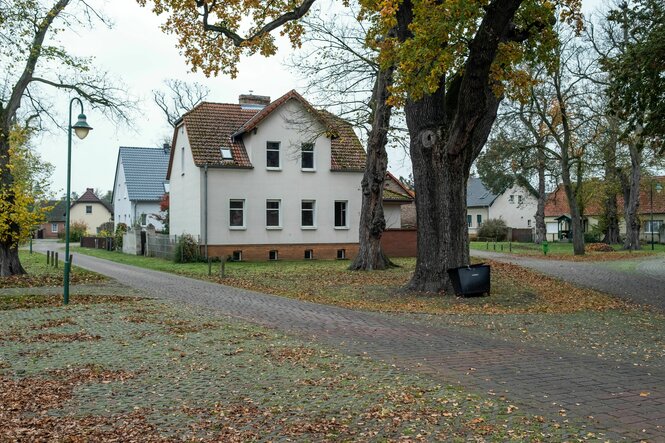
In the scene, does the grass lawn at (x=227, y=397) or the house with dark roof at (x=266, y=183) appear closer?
the grass lawn at (x=227, y=397)

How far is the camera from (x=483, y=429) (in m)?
5.50

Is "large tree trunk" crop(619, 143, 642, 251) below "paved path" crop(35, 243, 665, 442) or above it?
above

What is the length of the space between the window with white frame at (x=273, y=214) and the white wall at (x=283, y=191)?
28 centimetres

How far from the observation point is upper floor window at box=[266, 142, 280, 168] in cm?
3475

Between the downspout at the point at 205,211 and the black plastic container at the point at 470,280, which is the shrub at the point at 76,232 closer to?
the downspout at the point at 205,211

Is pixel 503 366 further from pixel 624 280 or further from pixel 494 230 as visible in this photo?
pixel 494 230

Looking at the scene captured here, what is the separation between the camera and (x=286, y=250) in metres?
34.8

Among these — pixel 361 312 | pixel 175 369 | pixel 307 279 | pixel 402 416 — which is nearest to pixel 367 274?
pixel 307 279

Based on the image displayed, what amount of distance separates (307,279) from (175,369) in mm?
14440

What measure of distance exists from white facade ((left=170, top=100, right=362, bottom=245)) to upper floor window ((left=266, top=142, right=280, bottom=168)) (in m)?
0.23

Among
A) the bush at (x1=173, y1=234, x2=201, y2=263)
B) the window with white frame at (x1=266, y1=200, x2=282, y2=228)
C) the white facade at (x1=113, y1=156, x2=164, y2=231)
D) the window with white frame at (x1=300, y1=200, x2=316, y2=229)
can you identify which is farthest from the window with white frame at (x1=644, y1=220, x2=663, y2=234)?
the bush at (x1=173, y1=234, x2=201, y2=263)

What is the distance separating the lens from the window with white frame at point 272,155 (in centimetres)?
3475

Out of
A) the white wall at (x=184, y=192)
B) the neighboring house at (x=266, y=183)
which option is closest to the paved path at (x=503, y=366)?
the neighboring house at (x=266, y=183)

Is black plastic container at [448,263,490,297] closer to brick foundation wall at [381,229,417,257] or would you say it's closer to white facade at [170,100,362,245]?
white facade at [170,100,362,245]
